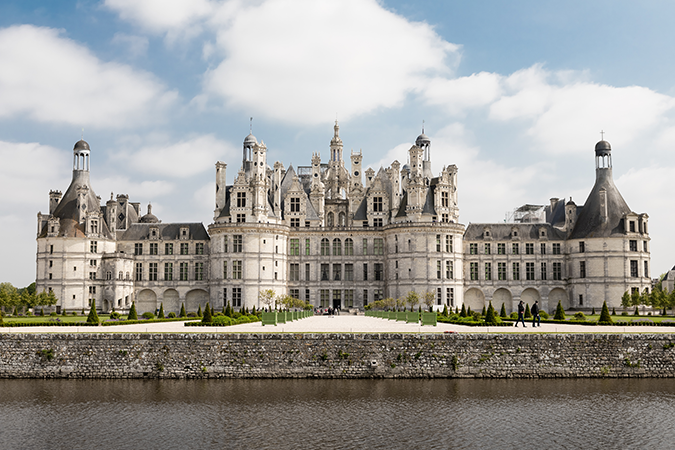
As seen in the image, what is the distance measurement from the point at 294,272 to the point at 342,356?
4670 cm

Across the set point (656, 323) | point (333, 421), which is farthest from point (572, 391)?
point (656, 323)

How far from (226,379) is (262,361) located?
223cm

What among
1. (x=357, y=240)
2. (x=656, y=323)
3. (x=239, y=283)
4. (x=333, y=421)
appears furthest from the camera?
(x=357, y=240)

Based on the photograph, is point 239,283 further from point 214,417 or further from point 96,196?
point 214,417

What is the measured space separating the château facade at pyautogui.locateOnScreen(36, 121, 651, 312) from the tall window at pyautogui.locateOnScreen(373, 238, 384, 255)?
192mm

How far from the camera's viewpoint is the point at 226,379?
36.2 metres

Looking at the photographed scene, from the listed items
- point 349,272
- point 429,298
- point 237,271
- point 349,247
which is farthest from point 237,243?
point 429,298

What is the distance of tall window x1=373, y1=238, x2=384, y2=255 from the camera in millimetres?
82750

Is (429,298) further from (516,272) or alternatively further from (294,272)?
(294,272)

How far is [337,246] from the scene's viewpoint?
83.2 metres

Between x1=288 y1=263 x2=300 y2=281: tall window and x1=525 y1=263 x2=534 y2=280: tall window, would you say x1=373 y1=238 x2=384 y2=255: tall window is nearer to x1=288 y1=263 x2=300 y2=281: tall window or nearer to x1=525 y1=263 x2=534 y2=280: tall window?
x1=288 y1=263 x2=300 y2=281: tall window

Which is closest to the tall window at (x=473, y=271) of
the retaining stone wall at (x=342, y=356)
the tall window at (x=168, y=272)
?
the tall window at (x=168, y=272)

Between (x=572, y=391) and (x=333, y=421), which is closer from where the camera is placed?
(x=333, y=421)

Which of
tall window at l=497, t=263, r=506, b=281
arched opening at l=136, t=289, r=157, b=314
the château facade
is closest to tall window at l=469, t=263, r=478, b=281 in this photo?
the château facade
